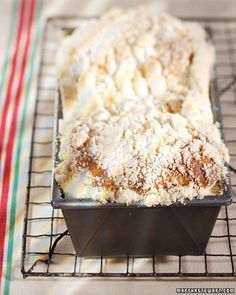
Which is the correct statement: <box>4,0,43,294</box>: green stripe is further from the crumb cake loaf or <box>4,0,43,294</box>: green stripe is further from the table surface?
the crumb cake loaf

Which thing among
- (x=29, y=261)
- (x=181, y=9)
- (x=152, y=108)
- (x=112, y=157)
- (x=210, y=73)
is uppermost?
(x=181, y=9)

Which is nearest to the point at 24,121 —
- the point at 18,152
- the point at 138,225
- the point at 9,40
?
the point at 18,152

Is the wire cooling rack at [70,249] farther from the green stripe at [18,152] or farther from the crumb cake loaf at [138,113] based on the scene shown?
the crumb cake loaf at [138,113]

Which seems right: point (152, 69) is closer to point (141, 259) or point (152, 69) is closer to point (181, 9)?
point (141, 259)

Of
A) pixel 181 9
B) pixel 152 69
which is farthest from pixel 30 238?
pixel 181 9

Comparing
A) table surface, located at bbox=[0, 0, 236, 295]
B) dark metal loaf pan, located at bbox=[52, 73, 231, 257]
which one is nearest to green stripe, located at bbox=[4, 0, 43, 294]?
table surface, located at bbox=[0, 0, 236, 295]

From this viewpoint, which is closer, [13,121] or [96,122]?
[96,122]

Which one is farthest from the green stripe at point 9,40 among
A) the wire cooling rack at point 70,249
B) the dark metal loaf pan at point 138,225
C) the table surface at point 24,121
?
the dark metal loaf pan at point 138,225
